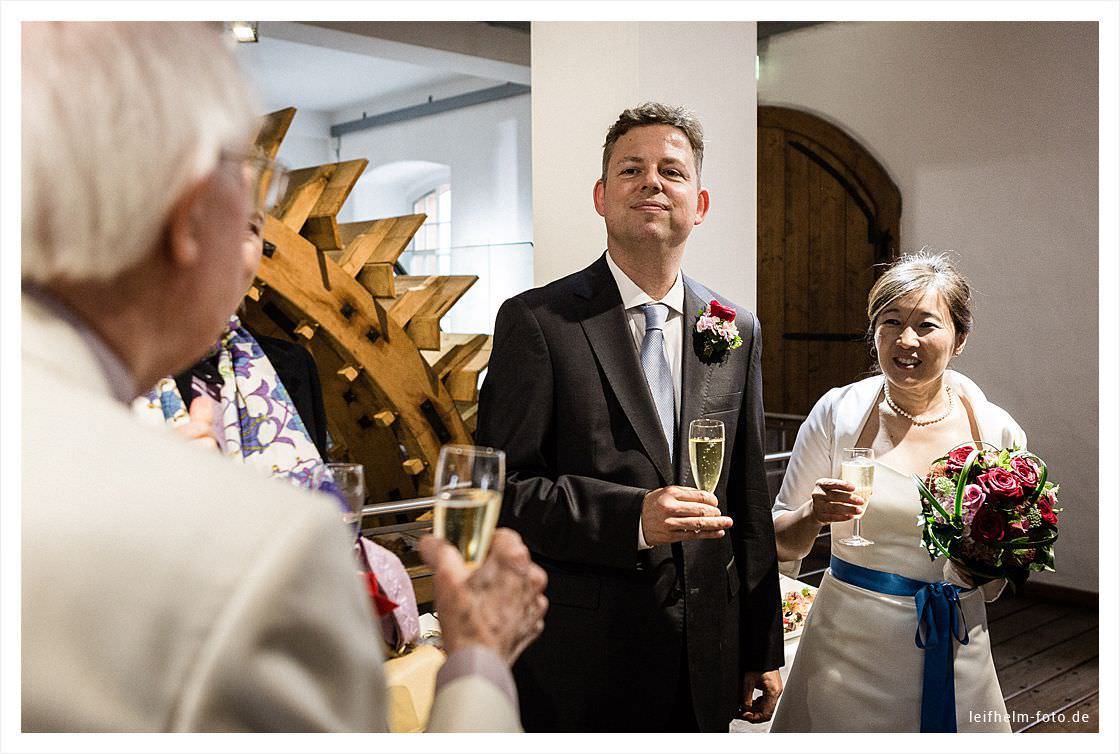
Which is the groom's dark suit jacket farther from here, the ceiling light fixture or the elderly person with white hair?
the ceiling light fixture

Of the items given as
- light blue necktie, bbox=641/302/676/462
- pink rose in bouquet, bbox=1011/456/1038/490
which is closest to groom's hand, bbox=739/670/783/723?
light blue necktie, bbox=641/302/676/462

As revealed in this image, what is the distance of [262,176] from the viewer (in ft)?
3.26

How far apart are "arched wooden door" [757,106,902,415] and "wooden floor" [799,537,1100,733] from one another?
1340 millimetres

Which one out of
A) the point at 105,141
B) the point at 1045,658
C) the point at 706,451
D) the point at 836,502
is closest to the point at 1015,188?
the point at 1045,658

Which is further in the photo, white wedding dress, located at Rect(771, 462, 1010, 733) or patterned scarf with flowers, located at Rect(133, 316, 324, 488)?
white wedding dress, located at Rect(771, 462, 1010, 733)

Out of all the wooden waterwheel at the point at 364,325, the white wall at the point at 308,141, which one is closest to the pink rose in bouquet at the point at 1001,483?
the wooden waterwheel at the point at 364,325

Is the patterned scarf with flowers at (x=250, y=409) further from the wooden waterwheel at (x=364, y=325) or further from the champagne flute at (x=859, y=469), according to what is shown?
the wooden waterwheel at (x=364, y=325)

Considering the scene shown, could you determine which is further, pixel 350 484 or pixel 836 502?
pixel 836 502

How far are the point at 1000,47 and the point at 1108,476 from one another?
4.62 meters

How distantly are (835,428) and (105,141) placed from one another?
2.07 metres

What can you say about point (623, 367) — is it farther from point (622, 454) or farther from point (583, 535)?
point (583, 535)

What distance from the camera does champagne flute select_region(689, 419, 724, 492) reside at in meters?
1.79

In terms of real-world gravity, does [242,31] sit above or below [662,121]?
above

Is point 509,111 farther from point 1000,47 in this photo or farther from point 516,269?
point 1000,47
